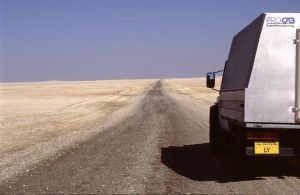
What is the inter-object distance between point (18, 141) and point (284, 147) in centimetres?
1009

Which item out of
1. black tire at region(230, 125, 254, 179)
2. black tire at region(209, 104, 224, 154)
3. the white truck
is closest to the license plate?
the white truck

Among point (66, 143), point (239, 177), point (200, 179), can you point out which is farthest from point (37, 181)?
point (66, 143)

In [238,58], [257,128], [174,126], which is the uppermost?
[238,58]

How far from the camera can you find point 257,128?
891 cm

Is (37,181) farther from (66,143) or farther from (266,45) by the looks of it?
(66,143)

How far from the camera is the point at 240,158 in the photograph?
30.8 feet

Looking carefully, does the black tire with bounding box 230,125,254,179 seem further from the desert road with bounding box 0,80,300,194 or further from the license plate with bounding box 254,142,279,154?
the license plate with bounding box 254,142,279,154

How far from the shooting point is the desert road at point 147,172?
346 inches

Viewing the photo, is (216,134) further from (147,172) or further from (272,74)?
(272,74)

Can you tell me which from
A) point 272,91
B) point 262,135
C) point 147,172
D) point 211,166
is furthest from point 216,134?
point 272,91

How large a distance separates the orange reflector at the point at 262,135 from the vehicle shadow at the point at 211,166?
79 cm

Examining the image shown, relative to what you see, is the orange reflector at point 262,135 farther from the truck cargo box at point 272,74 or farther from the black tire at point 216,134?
the black tire at point 216,134

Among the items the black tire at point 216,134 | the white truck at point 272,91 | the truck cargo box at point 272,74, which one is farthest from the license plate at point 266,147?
the black tire at point 216,134

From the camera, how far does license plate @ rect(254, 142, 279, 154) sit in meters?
8.93
